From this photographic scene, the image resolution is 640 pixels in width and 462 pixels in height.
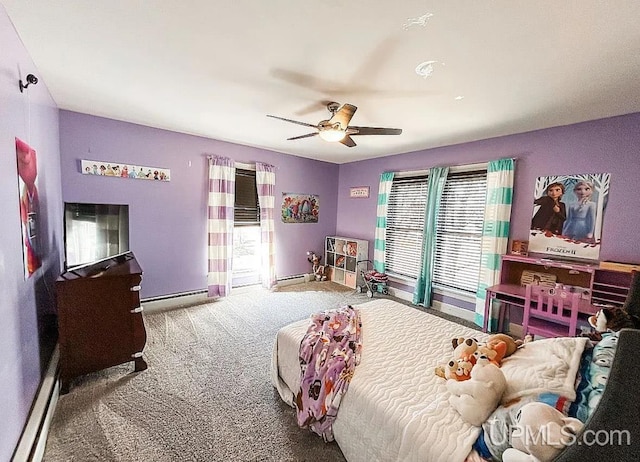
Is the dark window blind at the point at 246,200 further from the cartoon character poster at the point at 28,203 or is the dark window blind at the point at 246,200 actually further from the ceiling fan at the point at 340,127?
the cartoon character poster at the point at 28,203

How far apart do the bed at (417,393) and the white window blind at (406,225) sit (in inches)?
89.0

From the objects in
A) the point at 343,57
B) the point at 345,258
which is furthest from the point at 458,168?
the point at 343,57

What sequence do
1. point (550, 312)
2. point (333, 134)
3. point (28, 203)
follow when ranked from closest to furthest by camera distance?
point (28, 203) → point (333, 134) → point (550, 312)

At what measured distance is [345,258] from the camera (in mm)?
5023

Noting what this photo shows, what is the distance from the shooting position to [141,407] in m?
1.82

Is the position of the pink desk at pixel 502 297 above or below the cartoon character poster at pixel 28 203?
below

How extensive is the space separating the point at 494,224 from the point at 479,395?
102 inches

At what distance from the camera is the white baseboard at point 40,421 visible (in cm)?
134

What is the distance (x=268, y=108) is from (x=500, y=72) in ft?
6.44

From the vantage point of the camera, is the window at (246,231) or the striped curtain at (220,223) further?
the window at (246,231)

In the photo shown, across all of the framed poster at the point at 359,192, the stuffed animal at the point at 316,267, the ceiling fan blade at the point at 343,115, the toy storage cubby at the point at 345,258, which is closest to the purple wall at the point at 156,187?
the framed poster at the point at 359,192

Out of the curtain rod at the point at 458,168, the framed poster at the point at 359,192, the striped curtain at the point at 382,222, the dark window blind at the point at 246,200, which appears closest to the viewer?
the curtain rod at the point at 458,168

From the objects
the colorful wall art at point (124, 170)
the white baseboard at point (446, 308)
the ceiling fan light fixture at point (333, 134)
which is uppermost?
the ceiling fan light fixture at point (333, 134)

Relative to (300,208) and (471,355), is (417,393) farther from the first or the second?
(300,208)
